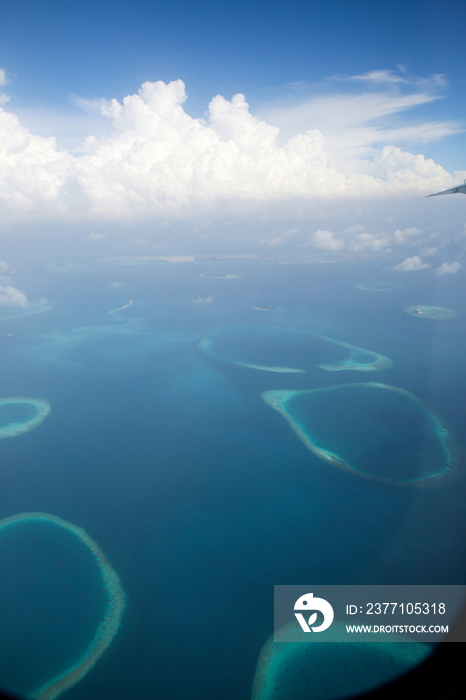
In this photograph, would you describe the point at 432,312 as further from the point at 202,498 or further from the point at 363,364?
the point at 202,498

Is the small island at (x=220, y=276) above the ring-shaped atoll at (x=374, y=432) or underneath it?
above

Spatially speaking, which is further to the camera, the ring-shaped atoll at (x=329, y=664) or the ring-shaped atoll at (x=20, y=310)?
the ring-shaped atoll at (x=20, y=310)

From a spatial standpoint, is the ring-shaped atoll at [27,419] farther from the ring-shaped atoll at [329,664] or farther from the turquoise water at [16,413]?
the ring-shaped atoll at [329,664]

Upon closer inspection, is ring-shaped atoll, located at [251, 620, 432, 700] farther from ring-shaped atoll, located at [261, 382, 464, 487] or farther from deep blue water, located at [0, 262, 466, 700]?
ring-shaped atoll, located at [261, 382, 464, 487]

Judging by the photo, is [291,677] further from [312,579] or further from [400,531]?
[400,531]

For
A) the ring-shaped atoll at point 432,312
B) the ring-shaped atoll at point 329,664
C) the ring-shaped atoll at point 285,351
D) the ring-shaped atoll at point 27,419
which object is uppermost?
the ring-shaped atoll at point 432,312

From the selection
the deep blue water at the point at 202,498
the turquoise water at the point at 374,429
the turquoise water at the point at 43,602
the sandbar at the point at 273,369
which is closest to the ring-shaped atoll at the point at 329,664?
the deep blue water at the point at 202,498
